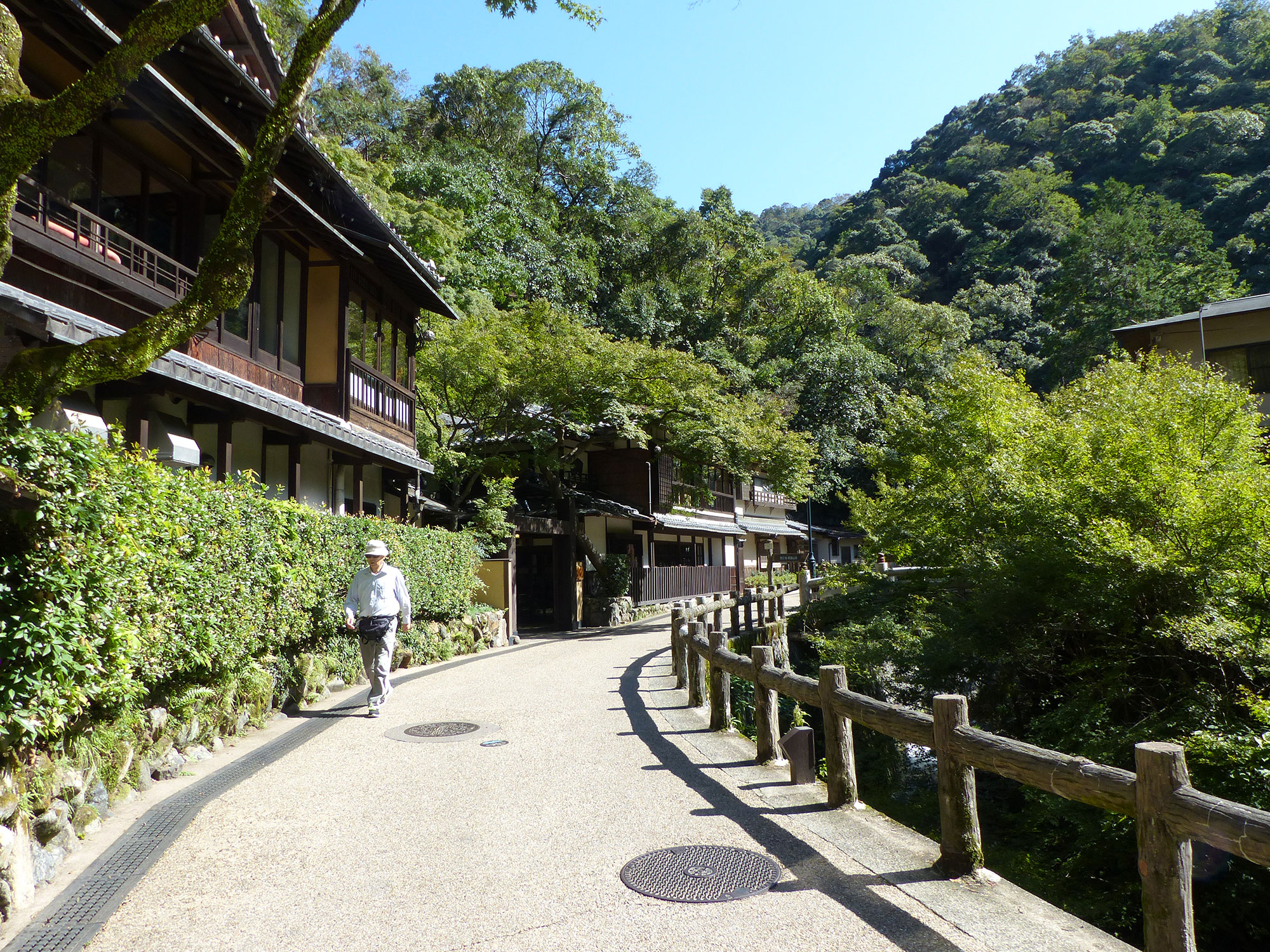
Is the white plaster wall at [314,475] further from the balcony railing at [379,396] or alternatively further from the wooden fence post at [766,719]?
the wooden fence post at [766,719]

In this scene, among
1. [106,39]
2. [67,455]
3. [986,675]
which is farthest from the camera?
[986,675]

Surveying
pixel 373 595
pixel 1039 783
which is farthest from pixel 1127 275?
pixel 1039 783

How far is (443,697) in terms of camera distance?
1026 centimetres

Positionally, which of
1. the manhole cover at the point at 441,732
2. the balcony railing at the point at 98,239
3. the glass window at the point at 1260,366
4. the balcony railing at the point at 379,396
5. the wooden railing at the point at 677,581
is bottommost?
the manhole cover at the point at 441,732

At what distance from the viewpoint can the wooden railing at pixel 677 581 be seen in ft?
89.6

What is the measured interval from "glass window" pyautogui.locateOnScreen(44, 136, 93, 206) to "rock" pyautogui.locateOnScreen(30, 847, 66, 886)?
759 cm

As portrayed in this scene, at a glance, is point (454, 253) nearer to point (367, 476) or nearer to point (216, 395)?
point (367, 476)

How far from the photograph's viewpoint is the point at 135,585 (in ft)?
17.8

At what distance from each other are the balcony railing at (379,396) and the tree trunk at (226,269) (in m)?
9.68

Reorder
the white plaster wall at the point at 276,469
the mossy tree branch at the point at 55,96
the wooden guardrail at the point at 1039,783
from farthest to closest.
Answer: the white plaster wall at the point at 276,469
the mossy tree branch at the point at 55,96
the wooden guardrail at the point at 1039,783

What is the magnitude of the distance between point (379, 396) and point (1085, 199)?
65447 millimetres

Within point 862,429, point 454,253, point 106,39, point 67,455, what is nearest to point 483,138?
point 454,253

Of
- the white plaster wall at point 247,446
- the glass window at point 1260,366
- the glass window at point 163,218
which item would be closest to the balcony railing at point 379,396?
the white plaster wall at point 247,446

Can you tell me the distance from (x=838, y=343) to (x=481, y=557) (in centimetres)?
3280
